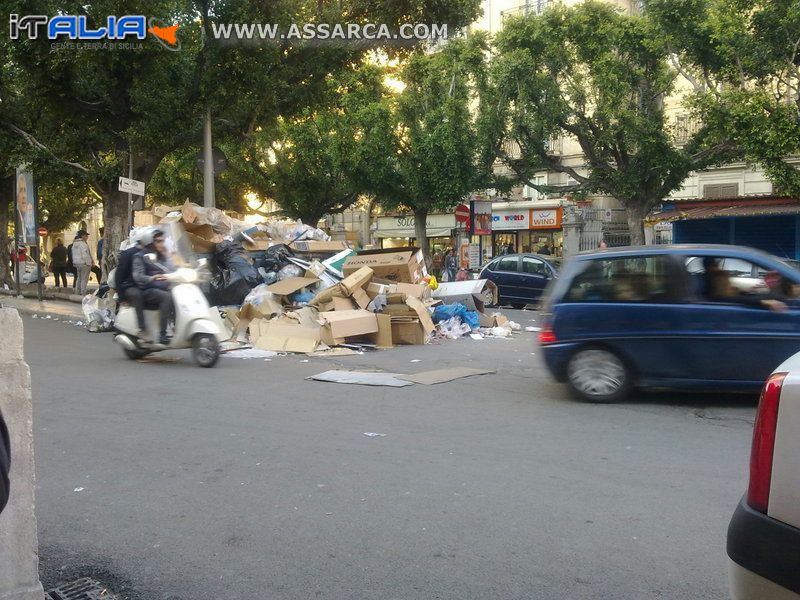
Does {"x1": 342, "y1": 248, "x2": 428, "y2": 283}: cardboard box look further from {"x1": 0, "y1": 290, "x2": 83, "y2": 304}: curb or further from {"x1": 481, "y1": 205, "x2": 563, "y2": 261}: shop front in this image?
{"x1": 481, "y1": 205, "x2": 563, "y2": 261}: shop front

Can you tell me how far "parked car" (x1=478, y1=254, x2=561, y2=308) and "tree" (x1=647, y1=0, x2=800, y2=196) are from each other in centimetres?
622

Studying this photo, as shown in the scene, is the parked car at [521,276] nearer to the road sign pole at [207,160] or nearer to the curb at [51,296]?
the road sign pole at [207,160]

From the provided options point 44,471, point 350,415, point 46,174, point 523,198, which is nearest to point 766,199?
point 523,198

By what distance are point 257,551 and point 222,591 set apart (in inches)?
18.9

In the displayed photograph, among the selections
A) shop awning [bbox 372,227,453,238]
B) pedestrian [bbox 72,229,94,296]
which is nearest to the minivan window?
pedestrian [bbox 72,229,94,296]

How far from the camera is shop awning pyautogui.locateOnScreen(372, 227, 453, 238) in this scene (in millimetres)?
44656

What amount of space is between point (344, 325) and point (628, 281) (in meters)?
5.50

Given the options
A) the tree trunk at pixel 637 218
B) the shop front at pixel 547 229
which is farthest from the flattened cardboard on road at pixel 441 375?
the shop front at pixel 547 229

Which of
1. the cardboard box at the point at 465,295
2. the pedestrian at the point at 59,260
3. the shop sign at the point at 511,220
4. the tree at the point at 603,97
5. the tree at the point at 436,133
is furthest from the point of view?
the shop sign at the point at 511,220

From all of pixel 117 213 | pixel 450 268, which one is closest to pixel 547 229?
pixel 450 268

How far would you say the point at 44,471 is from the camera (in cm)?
570

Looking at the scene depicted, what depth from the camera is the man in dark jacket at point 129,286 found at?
10906 millimetres

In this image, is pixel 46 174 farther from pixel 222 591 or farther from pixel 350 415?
pixel 222 591

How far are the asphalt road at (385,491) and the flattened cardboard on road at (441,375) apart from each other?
1.48 feet
